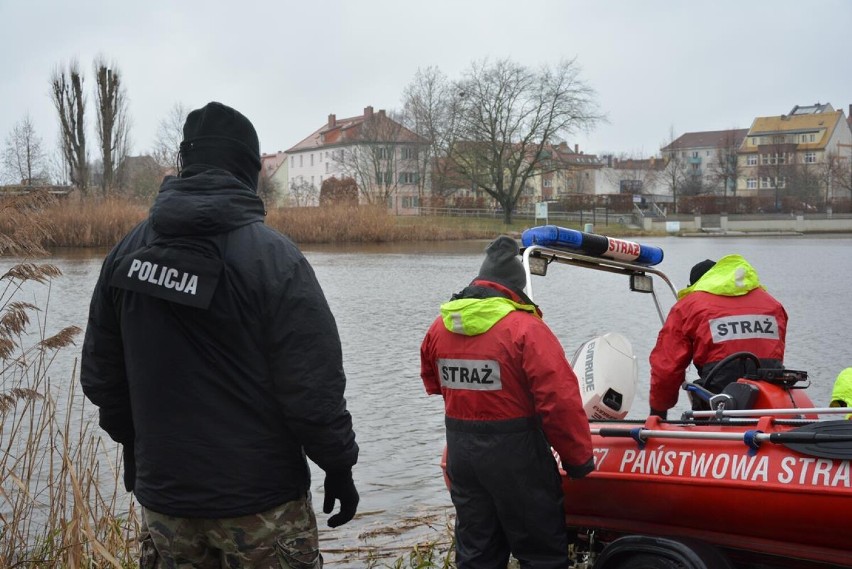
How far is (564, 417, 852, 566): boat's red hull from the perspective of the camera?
3295mm

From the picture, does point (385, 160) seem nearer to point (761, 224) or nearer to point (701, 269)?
point (761, 224)

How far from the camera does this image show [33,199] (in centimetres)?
486

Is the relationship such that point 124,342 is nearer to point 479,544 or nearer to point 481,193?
point 479,544

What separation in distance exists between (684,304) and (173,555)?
3.15 meters

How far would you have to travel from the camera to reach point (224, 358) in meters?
2.59

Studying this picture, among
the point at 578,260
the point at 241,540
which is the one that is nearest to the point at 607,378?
the point at 578,260

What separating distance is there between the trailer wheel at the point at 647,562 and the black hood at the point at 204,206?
6.75 feet

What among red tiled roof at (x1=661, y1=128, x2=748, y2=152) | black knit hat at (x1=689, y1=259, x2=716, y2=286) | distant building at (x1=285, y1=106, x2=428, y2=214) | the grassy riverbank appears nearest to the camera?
black knit hat at (x1=689, y1=259, x2=716, y2=286)

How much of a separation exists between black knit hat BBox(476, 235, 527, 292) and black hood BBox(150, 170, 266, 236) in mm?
1389

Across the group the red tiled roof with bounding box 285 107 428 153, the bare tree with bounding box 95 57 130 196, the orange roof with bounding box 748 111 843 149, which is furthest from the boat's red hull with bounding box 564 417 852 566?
the orange roof with bounding box 748 111 843 149

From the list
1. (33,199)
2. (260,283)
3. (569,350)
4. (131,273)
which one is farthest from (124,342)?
(569,350)

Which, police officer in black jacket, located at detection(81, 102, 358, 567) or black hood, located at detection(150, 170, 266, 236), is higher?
black hood, located at detection(150, 170, 266, 236)

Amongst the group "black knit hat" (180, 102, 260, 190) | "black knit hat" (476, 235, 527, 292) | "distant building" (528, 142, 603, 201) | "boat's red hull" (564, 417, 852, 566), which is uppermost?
"distant building" (528, 142, 603, 201)

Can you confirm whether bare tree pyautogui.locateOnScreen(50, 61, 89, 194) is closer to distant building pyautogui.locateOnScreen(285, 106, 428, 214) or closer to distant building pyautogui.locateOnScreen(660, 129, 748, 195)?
distant building pyautogui.locateOnScreen(285, 106, 428, 214)
